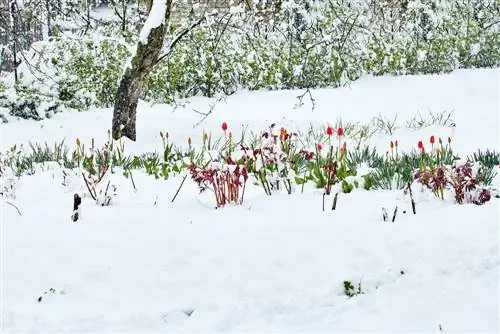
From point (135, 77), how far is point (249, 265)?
6.45m

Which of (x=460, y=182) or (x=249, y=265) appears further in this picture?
(x=460, y=182)

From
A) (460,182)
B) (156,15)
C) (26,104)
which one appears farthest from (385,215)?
(26,104)

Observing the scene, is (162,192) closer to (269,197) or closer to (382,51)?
(269,197)

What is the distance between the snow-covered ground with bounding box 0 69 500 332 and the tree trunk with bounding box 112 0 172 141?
4.63 metres

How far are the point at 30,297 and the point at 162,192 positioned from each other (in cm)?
205

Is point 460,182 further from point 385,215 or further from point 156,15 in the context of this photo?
point 156,15

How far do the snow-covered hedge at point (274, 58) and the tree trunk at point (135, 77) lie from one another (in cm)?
421

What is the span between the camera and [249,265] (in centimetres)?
259

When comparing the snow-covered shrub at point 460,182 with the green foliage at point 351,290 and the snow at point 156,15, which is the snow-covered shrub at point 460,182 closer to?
the green foliage at point 351,290

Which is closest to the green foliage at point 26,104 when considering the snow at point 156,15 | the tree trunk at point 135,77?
the tree trunk at point 135,77

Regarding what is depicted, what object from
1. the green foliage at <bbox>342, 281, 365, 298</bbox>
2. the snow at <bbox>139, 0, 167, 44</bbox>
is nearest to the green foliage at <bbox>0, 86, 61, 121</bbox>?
the snow at <bbox>139, 0, 167, 44</bbox>

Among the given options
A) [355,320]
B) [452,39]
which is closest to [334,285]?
[355,320]

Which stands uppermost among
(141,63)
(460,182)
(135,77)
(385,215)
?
(141,63)

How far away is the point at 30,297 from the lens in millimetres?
2336
